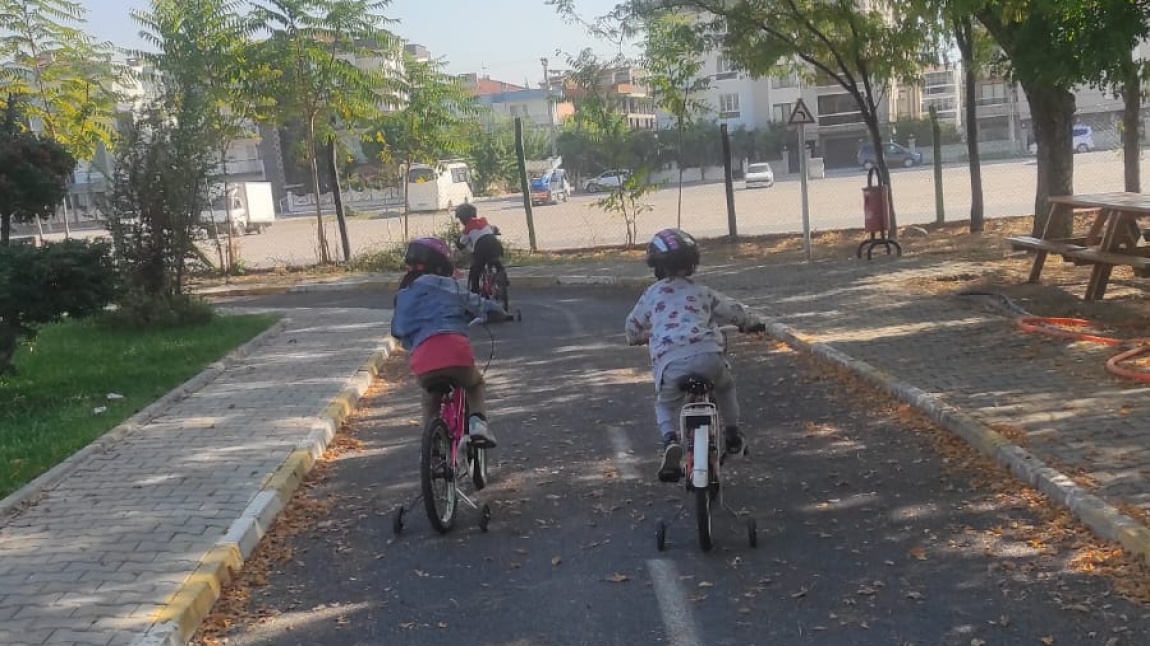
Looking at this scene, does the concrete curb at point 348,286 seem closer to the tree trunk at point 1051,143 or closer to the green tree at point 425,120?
the green tree at point 425,120

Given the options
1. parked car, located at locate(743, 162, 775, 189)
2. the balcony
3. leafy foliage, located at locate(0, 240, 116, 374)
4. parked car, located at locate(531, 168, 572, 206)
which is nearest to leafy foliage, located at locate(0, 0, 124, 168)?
leafy foliage, located at locate(0, 240, 116, 374)

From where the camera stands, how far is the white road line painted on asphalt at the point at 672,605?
4883 millimetres

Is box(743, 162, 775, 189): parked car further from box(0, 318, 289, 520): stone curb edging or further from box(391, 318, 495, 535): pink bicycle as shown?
box(391, 318, 495, 535): pink bicycle

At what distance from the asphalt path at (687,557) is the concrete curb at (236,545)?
24cm

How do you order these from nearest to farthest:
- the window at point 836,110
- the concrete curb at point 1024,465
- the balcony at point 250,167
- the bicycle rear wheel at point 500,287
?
1. the concrete curb at point 1024,465
2. the bicycle rear wheel at point 500,287
3. the balcony at point 250,167
4. the window at point 836,110

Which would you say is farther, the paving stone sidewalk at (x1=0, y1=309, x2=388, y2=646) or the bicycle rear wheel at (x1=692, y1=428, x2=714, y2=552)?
the bicycle rear wheel at (x1=692, y1=428, x2=714, y2=552)

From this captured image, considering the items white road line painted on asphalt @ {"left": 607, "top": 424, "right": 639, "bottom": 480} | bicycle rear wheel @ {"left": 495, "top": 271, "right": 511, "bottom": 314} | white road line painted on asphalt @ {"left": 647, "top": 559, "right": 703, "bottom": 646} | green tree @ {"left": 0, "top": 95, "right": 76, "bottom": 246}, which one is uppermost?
green tree @ {"left": 0, "top": 95, "right": 76, "bottom": 246}

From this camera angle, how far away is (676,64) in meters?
23.0

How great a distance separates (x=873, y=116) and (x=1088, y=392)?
13975mm

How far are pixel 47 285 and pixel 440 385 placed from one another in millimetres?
4628

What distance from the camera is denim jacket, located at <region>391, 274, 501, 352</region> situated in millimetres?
6676

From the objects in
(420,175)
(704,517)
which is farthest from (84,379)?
(420,175)

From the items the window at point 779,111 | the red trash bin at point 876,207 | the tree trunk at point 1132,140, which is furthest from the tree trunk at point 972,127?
the window at point 779,111

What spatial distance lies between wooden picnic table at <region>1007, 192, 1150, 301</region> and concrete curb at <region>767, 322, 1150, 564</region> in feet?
11.4
